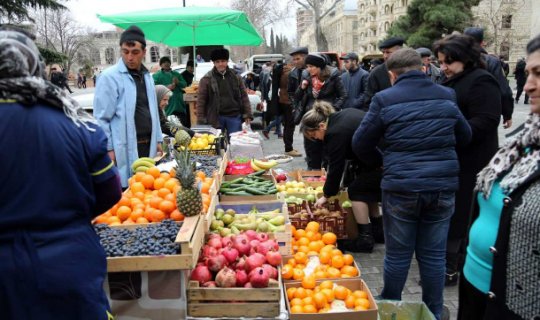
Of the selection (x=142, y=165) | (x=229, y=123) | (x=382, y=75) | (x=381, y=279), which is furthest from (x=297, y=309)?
(x=229, y=123)

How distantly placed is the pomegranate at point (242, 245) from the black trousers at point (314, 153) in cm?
400

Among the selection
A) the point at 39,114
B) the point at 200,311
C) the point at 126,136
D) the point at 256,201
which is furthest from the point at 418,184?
the point at 126,136

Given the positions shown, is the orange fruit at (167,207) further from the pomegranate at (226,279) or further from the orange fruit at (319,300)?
the orange fruit at (319,300)

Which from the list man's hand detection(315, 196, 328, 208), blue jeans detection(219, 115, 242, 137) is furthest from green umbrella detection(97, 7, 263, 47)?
man's hand detection(315, 196, 328, 208)

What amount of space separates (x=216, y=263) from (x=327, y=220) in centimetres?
212

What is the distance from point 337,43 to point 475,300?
9669cm

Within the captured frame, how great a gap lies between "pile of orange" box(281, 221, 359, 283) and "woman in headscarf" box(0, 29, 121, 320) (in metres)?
1.86

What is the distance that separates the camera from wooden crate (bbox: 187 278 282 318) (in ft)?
9.07

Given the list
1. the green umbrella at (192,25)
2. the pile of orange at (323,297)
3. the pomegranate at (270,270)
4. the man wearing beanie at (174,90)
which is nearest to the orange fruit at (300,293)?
the pile of orange at (323,297)

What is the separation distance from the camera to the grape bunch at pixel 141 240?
8.66 ft

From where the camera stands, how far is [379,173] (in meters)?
4.66

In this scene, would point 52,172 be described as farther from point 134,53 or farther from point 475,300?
point 134,53

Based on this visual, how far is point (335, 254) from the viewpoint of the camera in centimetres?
Result: 393

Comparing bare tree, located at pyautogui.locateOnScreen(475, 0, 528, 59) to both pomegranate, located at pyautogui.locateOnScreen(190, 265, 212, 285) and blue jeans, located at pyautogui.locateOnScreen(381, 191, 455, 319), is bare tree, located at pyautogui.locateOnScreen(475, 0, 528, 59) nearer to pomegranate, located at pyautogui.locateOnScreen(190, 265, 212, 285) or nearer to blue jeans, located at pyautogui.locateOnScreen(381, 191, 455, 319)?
blue jeans, located at pyautogui.locateOnScreen(381, 191, 455, 319)
